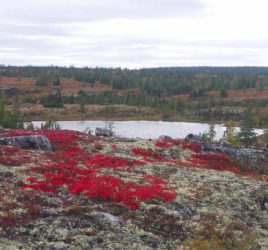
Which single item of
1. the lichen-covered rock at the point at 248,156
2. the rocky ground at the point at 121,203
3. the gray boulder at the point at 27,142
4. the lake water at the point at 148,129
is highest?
the gray boulder at the point at 27,142

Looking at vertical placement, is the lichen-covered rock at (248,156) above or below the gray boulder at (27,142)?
below

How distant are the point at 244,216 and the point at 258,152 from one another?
2568 centimetres

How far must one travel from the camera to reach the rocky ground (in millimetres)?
19969

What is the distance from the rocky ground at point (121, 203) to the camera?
786 inches

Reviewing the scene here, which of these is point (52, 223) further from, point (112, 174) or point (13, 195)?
point (112, 174)

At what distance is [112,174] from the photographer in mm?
31453

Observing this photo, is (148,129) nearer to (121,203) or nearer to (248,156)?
(248,156)

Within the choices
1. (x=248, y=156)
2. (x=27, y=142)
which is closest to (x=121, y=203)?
(x=27, y=142)

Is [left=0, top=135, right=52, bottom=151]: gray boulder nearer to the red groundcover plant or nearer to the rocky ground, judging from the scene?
the rocky ground

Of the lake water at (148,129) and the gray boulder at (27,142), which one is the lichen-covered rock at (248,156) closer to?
the gray boulder at (27,142)

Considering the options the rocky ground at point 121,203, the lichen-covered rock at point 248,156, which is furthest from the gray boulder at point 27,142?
the lichen-covered rock at point 248,156

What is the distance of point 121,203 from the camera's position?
24922mm

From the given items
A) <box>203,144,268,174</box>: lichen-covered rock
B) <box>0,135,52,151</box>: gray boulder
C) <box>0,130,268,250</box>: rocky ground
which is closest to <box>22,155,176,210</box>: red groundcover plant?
<box>0,130,268,250</box>: rocky ground

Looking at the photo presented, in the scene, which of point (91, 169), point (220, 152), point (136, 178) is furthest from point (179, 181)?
point (220, 152)
